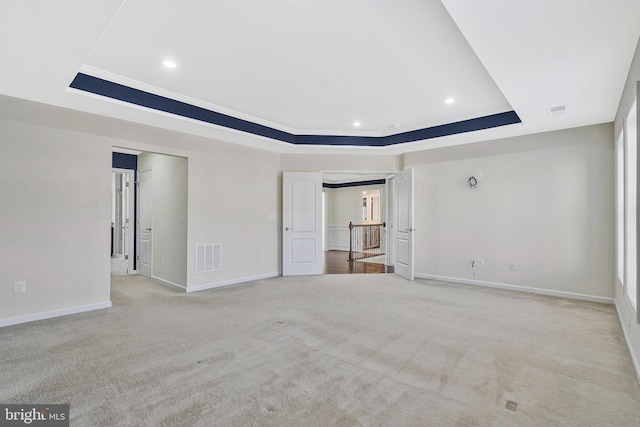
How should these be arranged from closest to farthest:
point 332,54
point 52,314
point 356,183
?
point 332,54
point 52,314
point 356,183

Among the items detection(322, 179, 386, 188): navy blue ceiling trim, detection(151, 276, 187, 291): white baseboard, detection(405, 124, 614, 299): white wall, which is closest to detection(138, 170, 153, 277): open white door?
detection(151, 276, 187, 291): white baseboard

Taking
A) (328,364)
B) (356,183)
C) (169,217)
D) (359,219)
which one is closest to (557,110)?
(328,364)

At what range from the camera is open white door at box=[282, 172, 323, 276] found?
21.0 ft

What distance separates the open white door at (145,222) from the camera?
616 centimetres

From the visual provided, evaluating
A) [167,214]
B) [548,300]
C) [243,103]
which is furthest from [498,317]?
[167,214]

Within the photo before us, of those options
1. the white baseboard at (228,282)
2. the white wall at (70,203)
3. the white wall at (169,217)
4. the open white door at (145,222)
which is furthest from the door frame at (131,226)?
the white baseboard at (228,282)

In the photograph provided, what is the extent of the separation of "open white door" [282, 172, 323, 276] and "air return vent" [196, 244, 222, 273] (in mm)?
1371

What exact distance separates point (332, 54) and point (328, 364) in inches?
110

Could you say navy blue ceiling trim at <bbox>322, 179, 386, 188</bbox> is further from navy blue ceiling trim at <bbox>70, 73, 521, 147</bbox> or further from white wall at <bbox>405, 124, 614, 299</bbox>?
navy blue ceiling trim at <bbox>70, 73, 521, 147</bbox>

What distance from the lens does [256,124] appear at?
17.5 feet

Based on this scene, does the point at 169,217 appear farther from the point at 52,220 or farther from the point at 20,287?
the point at 20,287

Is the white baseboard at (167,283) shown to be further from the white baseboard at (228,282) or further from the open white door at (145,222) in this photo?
the open white door at (145,222)

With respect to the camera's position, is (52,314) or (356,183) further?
(356,183)

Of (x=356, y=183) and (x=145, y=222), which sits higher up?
(x=356, y=183)
